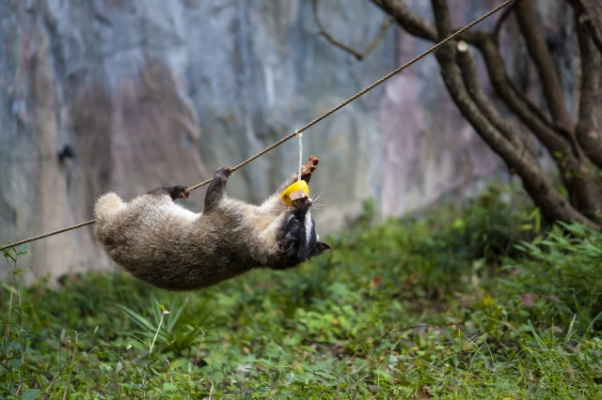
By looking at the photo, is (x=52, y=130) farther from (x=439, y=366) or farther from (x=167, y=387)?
(x=439, y=366)

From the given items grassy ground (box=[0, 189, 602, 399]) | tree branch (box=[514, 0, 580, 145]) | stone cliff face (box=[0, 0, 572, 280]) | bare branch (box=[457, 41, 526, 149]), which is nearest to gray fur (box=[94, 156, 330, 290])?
grassy ground (box=[0, 189, 602, 399])

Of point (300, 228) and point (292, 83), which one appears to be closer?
point (300, 228)

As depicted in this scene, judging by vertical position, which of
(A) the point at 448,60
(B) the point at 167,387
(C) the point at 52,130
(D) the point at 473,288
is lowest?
(D) the point at 473,288

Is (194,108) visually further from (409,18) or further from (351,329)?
(351,329)

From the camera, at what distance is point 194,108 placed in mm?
9297

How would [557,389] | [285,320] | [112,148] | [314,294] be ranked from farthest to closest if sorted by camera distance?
[112,148] < [314,294] < [285,320] < [557,389]

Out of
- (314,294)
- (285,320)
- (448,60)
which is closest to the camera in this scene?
(448,60)

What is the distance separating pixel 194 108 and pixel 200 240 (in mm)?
4929

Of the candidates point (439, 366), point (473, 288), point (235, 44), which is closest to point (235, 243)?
point (439, 366)

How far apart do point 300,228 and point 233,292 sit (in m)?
3.02

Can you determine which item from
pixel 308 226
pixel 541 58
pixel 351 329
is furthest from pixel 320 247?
pixel 541 58

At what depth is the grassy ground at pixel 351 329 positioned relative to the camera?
418 centimetres

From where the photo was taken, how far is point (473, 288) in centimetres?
680

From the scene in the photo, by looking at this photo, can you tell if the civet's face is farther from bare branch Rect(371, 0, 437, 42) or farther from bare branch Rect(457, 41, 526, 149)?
bare branch Rect(371, 0, 437, 42)
